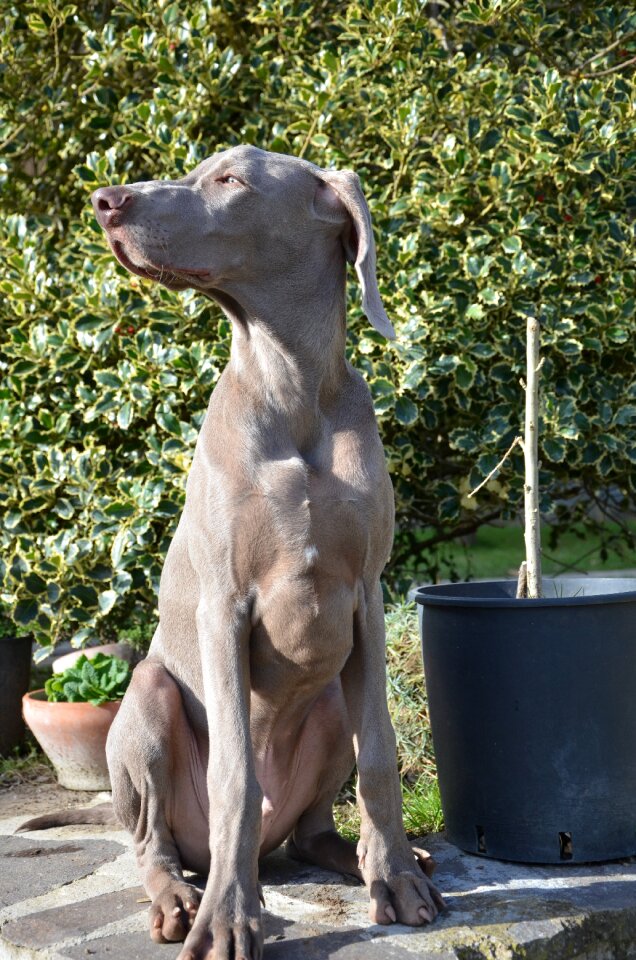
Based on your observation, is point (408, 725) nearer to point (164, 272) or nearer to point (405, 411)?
point (405, 411)

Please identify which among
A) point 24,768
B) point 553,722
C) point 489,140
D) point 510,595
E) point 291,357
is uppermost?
point 489,140

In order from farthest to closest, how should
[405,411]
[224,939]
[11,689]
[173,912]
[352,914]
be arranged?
[11,689] < [405,411] < [352,914] < [173,912] < [224,939]

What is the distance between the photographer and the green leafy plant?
404cm

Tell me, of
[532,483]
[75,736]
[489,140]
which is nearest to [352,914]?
[532,483]

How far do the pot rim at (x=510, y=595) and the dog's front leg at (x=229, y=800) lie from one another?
27.2 inches

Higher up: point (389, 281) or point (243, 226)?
point (389, 281)

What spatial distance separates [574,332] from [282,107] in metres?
1.61

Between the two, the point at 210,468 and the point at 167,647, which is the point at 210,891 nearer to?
the point at 167,647

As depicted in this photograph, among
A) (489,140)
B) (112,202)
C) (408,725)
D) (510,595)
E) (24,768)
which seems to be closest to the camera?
(112,202)

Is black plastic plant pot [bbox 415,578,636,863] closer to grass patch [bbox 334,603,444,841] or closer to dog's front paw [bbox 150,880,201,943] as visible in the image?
grass patch [bbox 334,603,444,841]

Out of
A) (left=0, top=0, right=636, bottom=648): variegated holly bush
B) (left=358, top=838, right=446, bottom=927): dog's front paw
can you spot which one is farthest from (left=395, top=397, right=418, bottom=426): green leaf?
(left=358, top=838, right=446, bottom=927): dog's front paw

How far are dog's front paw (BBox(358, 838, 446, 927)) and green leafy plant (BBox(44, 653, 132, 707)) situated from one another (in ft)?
5.55

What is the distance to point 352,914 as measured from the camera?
257 centimetres

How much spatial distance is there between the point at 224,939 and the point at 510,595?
1538mm
